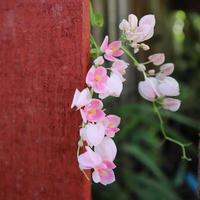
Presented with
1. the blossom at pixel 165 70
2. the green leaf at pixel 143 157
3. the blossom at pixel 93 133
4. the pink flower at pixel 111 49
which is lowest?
the green leaf at pixel 143 157

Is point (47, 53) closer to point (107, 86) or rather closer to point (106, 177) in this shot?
point (107, 86)

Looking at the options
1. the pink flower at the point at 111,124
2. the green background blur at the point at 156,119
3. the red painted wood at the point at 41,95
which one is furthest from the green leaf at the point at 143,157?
the pink flower at the point at 111,124

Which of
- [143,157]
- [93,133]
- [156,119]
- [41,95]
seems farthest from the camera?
[156,119]

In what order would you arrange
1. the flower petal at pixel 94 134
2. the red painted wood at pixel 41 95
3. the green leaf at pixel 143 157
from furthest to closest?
the green leaf at pixel 143 157, the red painted wood at pixel 41 95, the flower petal at pixel 94 134

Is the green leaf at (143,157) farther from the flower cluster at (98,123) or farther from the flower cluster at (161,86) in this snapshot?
the flower cluster at (98,123)

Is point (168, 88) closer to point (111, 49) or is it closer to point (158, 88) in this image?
point (158, 88)

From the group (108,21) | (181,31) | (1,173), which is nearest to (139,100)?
(108,21)

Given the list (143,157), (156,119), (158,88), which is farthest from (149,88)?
(156,119)
